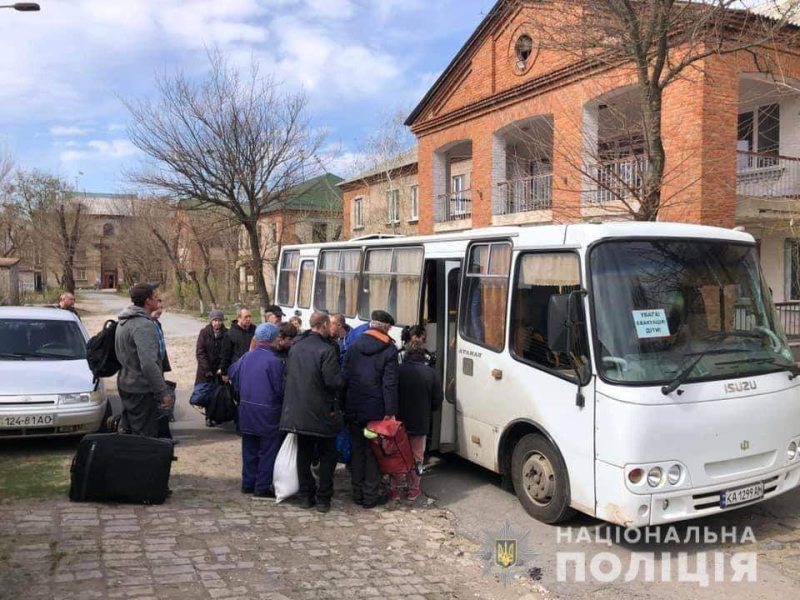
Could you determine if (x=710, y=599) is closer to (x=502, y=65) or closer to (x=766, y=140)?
Result: (x=766, y=140)

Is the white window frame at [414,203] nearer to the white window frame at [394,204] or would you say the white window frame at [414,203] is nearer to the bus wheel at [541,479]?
the white window frame at [394,204]

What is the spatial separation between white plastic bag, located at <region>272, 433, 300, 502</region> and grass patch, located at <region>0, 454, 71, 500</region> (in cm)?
197

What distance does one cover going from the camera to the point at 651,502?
477cm

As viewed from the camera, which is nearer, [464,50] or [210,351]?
[210,351]

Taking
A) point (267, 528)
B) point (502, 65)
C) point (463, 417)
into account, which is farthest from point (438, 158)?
point (267, 528)

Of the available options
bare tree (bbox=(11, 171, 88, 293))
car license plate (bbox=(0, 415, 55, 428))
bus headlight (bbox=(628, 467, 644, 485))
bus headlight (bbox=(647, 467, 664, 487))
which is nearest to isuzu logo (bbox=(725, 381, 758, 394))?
bus headlight (bbox=(647, 467, 664, 487))

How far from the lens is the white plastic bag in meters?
6.11

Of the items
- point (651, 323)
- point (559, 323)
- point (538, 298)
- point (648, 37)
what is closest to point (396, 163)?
point (648, 37)

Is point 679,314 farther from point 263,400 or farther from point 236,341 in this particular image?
point 236,341

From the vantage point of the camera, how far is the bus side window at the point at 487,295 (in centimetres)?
646

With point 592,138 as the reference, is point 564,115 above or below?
above

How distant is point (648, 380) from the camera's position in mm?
4895

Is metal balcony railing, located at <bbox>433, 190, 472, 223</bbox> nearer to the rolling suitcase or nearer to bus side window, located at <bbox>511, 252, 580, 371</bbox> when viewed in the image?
bus side window, located at <bbox>511, 252, 580, 371</bbox>

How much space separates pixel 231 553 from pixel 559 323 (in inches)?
Answer: 121
